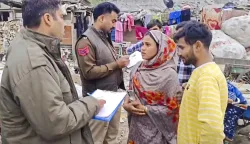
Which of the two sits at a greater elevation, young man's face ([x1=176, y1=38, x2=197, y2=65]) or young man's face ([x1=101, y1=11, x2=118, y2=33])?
young man's face ([x1=101, y1=11, x2=118, y2=33])

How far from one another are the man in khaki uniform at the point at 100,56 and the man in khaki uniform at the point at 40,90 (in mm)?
1252

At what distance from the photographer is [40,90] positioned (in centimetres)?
151

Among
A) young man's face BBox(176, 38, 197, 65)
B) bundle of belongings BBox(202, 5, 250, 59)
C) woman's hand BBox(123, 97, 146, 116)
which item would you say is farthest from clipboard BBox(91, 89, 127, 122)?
bundle of belongings BBox(202, 5, 250, 59)

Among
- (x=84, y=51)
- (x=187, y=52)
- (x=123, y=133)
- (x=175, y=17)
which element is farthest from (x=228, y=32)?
(x=187, y=52)

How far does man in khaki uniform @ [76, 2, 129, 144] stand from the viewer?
3.05 meters

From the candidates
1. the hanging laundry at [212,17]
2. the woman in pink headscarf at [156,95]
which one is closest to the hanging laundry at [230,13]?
the hanging laundry at [212,17]

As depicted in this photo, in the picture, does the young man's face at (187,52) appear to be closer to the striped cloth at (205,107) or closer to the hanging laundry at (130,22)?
the striped cloth at (205,107)

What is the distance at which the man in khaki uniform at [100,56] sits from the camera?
120 inches

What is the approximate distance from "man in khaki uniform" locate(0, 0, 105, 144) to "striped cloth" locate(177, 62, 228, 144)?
0.56 meters

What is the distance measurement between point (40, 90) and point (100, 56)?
1.62 metres

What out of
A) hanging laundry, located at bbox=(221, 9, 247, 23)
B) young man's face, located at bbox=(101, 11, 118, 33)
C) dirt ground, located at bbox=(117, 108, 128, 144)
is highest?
hanging laundry, located at bbox=(221, 9, 247, 23)

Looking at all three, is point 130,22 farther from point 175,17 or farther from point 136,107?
point 136,107

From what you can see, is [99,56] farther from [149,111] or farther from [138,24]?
[138,24]

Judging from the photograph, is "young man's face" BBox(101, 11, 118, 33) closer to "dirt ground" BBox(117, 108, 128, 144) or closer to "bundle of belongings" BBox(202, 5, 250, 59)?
"dirt ground" BBox(117, 108, 128, 144)
